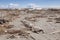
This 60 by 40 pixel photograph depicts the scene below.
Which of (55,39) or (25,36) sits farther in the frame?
(25,36)

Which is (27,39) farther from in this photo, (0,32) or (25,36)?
(0,32)

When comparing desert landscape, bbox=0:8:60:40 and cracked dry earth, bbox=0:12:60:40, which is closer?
cracked dry earth, bbox=0:12:60:40

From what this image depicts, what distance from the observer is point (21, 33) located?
20891 mm

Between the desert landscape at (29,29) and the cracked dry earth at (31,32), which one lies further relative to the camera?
the desert landscape at (29,29)

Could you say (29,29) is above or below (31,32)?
below

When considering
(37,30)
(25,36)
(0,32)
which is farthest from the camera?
(37,30)

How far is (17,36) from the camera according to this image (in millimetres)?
19688

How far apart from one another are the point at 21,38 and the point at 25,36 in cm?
82

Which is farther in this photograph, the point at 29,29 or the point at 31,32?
the point at 29,29

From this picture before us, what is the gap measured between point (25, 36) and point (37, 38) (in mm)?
1436

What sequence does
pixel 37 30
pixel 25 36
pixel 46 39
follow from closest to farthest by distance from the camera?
pixel 46 39
pixel 25 36
pixel 37 30

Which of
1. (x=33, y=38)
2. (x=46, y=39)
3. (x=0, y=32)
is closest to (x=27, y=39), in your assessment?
(x=33, y=38)

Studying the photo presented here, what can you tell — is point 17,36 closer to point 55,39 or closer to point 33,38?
point 33,38

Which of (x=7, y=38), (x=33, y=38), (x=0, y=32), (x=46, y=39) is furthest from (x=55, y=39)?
(x=0, y=32)
